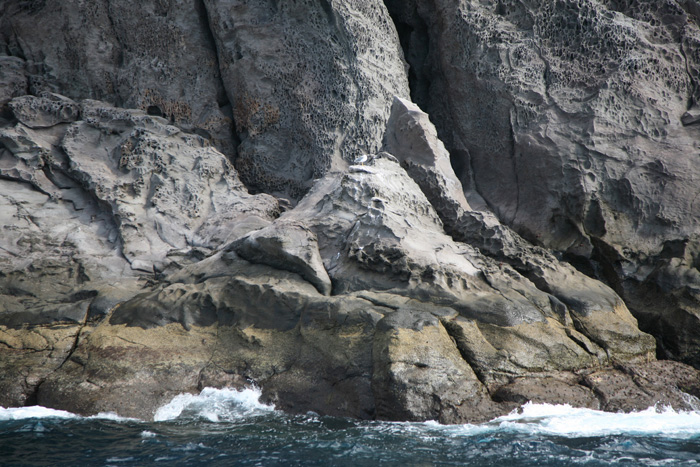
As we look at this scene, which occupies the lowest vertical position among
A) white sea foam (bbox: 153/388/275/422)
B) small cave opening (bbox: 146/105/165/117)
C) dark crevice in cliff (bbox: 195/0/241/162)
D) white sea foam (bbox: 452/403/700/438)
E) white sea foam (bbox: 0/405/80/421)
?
white sea foam (bbox: 0/405/80/421)

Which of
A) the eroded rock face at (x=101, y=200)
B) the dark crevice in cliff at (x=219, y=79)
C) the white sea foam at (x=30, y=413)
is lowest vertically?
the white sea foam at (x=30, y=413)

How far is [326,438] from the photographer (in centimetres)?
580

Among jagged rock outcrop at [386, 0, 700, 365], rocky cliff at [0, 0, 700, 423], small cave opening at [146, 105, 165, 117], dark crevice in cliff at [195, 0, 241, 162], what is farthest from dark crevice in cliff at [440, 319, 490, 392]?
small cave opening at [146, 105, 165, 117]

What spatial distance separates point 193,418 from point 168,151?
639 cm

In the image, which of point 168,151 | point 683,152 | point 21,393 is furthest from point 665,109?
point 21,393

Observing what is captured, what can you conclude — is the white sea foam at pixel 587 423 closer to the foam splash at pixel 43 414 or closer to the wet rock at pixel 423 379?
the wet rock at pixel 423 379

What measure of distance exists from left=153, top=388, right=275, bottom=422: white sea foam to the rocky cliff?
0.15m

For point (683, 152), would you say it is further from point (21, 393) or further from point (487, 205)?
point (21, 393)

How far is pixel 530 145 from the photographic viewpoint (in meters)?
11.9

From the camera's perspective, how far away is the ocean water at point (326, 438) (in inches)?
209

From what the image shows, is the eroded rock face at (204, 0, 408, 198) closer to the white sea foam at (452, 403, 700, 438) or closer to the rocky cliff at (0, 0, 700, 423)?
the rocky cliff at (0, 0, 700, 423)

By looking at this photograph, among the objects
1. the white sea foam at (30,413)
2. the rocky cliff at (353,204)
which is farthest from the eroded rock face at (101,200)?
the white sea foam at (30,413)

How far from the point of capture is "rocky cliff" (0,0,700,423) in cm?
690

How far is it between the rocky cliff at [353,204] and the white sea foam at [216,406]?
155 millimetres
